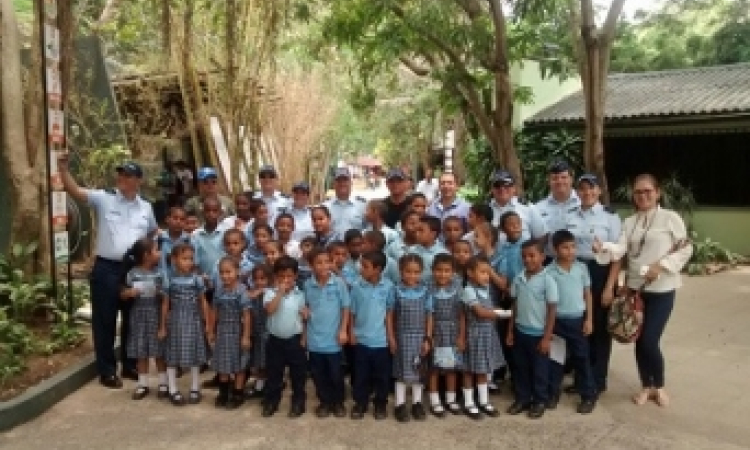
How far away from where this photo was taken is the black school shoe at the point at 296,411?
426cm

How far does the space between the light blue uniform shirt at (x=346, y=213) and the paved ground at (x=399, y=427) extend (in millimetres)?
1369

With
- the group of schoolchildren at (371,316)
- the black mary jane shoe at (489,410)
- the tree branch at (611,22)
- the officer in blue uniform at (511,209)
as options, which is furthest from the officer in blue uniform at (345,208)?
the tree branch at (611,22)

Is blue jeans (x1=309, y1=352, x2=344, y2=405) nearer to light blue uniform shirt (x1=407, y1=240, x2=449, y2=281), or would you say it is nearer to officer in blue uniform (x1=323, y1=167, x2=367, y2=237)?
light blue uniform shirt (x1=407, y1=240, x2=449, y2=281)

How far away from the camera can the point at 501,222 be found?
4.59 meters

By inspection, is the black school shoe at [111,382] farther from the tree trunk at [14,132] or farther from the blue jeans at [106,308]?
the tree trunk at [14,132]

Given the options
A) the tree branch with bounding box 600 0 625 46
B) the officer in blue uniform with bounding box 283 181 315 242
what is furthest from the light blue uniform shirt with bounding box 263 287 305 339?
the tree branch with bounding box 600 0 625 46

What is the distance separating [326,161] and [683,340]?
1338 cm

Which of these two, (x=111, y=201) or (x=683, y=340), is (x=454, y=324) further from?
(x=683, y=340)

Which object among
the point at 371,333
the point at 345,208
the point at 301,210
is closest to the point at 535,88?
the point at 345,208

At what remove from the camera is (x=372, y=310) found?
425cm

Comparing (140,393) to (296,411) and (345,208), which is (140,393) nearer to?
(296,411)

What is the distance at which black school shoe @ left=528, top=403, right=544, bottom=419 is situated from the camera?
4273 mm

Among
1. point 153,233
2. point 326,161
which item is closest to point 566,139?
point 326,161

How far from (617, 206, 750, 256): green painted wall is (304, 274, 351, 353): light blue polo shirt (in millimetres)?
9206
